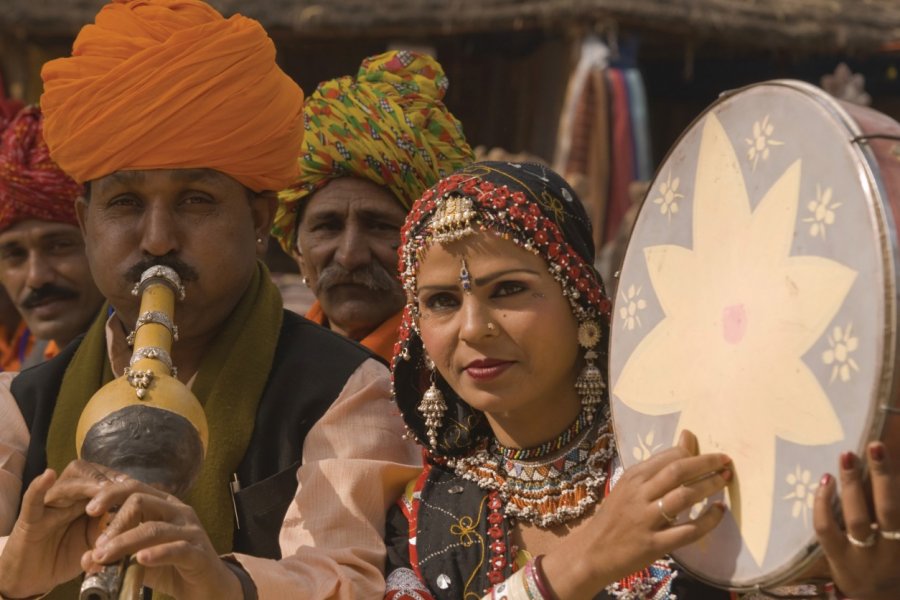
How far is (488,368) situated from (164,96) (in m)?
1.00

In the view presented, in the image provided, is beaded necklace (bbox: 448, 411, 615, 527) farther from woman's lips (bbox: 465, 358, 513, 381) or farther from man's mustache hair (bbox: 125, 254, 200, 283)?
man's mustache hair (bbox: 125, 254, 200, 283)

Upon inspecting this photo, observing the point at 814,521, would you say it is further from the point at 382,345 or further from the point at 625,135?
the point at 625,135

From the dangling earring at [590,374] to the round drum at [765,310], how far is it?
0.32m

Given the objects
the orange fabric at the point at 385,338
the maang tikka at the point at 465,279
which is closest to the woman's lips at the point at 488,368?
the maang tikka at the point at 465,279

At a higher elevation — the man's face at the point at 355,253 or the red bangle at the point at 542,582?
the red bangle at the point at 542,582

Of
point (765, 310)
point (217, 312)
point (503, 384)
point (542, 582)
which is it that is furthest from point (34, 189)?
point (765, 310)

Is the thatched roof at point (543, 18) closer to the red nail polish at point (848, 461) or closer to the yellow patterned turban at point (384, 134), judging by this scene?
the yellow patterned turban at point (384, 134)

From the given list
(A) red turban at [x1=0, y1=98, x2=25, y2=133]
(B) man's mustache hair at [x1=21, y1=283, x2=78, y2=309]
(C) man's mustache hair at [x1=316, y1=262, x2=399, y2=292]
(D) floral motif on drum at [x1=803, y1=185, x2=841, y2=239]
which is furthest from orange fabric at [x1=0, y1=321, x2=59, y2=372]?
(D) floral motif on drum at [x1=803, y1=185, x2=841, y2=239]

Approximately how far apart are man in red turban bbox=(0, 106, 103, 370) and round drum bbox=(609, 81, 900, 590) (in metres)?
2.75

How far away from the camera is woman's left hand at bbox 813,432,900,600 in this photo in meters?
2.44

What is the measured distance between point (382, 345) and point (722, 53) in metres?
9.06

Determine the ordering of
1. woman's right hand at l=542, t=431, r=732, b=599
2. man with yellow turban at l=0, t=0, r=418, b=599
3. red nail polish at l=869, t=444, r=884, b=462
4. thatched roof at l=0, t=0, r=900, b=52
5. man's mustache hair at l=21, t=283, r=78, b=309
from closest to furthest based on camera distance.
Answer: red nail polish at l=869, t=444, r=884, b=462, woman's right hand at l=542, t=431, r=732, b=599, man with yellow turban at l=0, t=0, r=418, b=599, man's mustache hair at l=21, t=283, r=78, b=309, thatched roof at l=0, t=0, r=900, b=52

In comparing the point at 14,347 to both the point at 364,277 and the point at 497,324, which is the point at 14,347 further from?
the point at 497,324

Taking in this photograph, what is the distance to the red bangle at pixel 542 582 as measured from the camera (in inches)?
120
